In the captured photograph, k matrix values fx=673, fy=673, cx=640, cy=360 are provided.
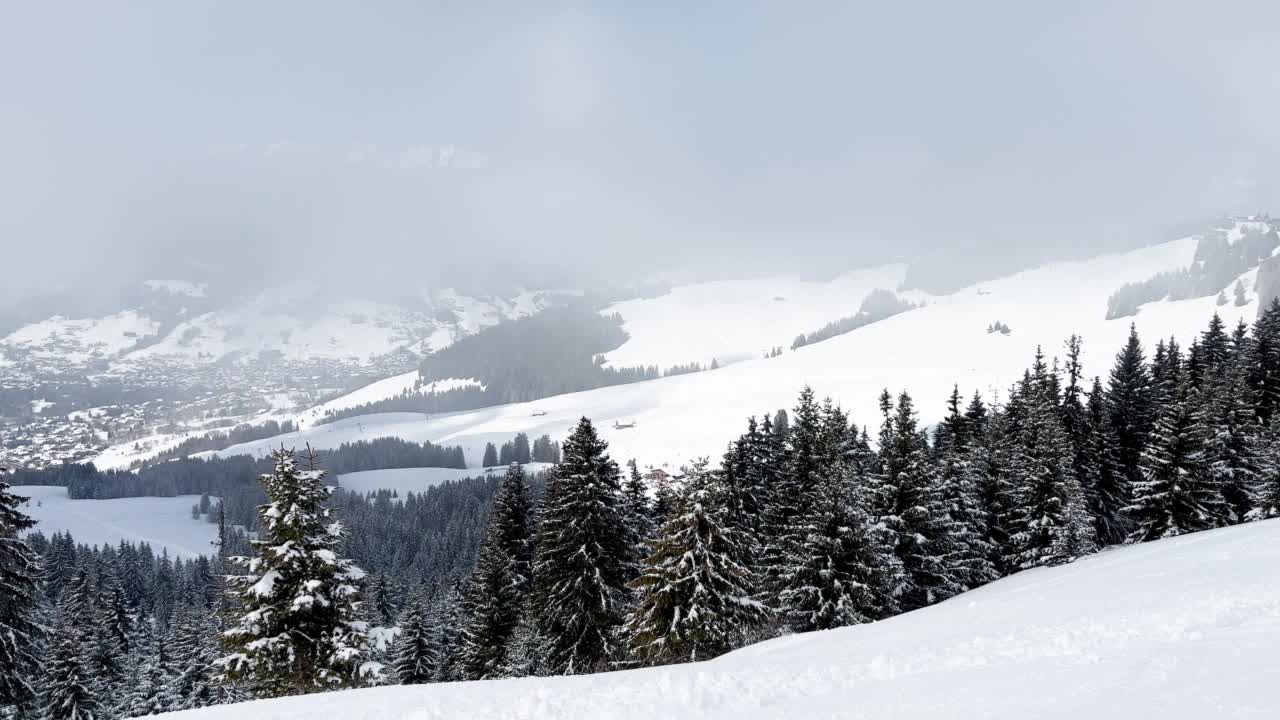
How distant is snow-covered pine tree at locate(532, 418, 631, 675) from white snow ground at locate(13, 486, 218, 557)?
550 ft

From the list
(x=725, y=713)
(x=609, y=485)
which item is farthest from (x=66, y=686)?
(x=725, y=713)

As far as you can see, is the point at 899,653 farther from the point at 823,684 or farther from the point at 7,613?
the point at 7,613

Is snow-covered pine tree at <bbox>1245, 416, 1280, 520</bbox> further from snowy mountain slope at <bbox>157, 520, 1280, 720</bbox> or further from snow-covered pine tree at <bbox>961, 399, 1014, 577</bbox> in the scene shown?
snowy mountain slope at <bbox>157, 520, 1280, 720</bbox>

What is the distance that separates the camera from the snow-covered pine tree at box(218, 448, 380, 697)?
2070 cm

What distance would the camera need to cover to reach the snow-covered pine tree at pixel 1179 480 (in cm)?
3600

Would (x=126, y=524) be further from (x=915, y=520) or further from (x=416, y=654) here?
(x=915, y=520)

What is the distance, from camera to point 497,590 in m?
35.0

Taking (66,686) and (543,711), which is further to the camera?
(66,686)

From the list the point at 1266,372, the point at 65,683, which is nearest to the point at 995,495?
the point at 1266,372

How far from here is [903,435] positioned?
117ft

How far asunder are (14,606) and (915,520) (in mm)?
37382

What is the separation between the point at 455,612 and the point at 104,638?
89.4 ft

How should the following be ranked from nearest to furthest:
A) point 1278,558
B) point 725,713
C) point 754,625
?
point 725,713, point 1278,558, point 754,625

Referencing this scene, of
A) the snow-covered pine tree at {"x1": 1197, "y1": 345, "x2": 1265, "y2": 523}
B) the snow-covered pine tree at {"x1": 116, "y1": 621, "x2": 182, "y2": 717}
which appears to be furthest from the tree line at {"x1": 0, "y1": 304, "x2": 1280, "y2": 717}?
the snow-covered pine tree at {"x1": 116, "y1": 621, "x2": 182, "y2": 717}
